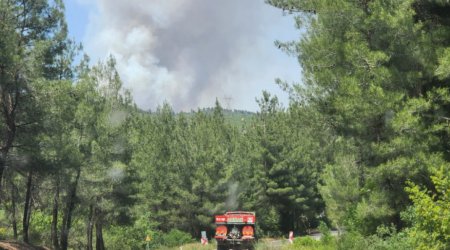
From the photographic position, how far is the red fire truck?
26.0 m

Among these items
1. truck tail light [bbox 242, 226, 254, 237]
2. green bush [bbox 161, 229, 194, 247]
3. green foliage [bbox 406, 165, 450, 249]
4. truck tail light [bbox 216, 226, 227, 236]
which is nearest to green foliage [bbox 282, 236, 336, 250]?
truck tail light [bbox 242, 226, 254, 237]

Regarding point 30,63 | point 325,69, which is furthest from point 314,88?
point 30,63

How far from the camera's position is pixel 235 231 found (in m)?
26.6

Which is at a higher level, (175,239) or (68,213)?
(68,213)

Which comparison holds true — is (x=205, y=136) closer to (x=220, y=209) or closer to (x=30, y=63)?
(x=220, y=209)

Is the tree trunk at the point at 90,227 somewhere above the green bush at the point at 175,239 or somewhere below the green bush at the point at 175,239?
above

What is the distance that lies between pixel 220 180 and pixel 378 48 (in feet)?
103

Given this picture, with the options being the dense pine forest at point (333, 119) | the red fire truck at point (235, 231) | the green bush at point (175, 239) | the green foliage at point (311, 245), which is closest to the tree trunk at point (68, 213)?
the dense pine forest at point (333, 119)

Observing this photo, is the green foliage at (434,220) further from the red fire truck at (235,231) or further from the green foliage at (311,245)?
the red fire truck at (235,231)

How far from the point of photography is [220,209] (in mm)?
43031

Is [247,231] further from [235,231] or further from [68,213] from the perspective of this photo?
[68,213]

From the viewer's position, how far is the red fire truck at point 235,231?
85.2 ft

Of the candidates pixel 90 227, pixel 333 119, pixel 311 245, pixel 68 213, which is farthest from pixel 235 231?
pixel 333 119

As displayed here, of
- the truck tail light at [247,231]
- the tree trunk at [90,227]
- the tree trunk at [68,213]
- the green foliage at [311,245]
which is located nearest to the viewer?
the green foliage at [311,245]
